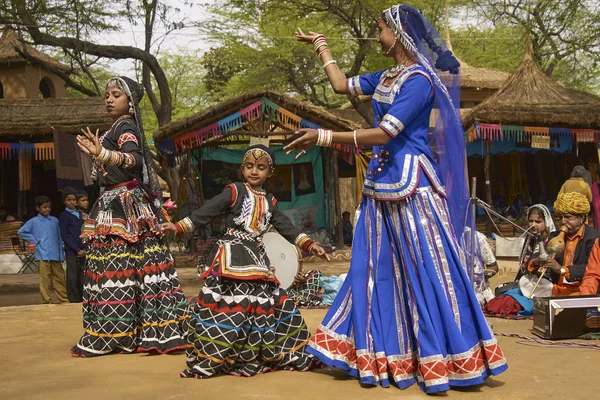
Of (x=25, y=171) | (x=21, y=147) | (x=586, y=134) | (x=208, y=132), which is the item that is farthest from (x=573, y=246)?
(x=25, y=171)

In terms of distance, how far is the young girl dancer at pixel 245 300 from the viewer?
15.4ft

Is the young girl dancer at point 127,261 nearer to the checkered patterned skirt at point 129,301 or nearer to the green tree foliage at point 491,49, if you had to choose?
the checkered patterned skirt at point 129,301

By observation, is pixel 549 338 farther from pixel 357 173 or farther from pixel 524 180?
pixel 524 180

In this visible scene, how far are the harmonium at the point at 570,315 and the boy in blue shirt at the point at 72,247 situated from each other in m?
6.58

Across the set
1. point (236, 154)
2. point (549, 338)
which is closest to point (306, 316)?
point (549, 338)

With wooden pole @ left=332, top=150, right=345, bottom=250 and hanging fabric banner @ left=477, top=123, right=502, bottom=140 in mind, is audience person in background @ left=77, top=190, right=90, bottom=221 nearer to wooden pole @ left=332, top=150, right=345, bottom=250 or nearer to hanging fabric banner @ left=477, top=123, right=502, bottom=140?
wooden pole @ left=332, top=150, right=345, bottom=250

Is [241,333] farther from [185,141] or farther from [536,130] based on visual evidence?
[536,130]

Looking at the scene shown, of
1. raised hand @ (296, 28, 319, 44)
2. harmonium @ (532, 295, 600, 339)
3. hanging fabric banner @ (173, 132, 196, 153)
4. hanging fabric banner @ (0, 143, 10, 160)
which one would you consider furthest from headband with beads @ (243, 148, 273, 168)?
hanging fabric banner @ (0, 143, 10, 160)

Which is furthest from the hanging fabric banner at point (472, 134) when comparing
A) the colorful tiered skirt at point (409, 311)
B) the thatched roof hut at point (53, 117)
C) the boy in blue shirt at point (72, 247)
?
the colorful tiered skirt at point (409, 311)

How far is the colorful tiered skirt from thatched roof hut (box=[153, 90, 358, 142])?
11.4 metres

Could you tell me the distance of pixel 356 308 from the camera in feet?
14.2

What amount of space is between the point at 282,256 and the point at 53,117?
10.8 metres

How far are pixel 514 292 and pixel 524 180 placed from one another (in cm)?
1246

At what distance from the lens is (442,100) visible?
4.53m
